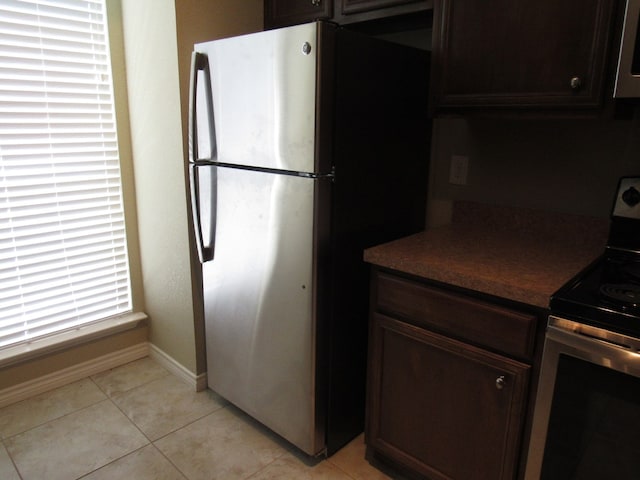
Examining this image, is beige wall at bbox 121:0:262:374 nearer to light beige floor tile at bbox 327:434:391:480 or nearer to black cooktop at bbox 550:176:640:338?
light beige floor tile at bbox 327:434:391:480

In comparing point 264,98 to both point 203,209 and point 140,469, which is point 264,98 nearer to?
point 203,209

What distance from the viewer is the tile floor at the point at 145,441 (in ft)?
5.95

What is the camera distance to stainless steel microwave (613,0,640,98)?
1.21 meters

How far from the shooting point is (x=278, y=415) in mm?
1901

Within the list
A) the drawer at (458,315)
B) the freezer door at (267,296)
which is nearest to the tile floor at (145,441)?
the freezer door at (267,296)

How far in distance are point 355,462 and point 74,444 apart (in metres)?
1.17

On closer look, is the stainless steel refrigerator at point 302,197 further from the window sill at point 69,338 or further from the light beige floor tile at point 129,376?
the window sill at point 69,338

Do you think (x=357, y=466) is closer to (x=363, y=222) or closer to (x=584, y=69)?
(x=363, y=222)

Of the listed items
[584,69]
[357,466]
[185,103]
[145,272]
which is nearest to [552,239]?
[584,69]

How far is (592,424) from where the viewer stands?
118 cm


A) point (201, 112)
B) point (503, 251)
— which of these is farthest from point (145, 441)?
point (503, 251)

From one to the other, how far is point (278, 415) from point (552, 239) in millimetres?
1278

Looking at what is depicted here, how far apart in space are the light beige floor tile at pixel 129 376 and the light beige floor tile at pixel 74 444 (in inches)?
7.5

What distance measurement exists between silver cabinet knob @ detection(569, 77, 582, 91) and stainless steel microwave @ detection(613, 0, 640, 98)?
10 centimetres
